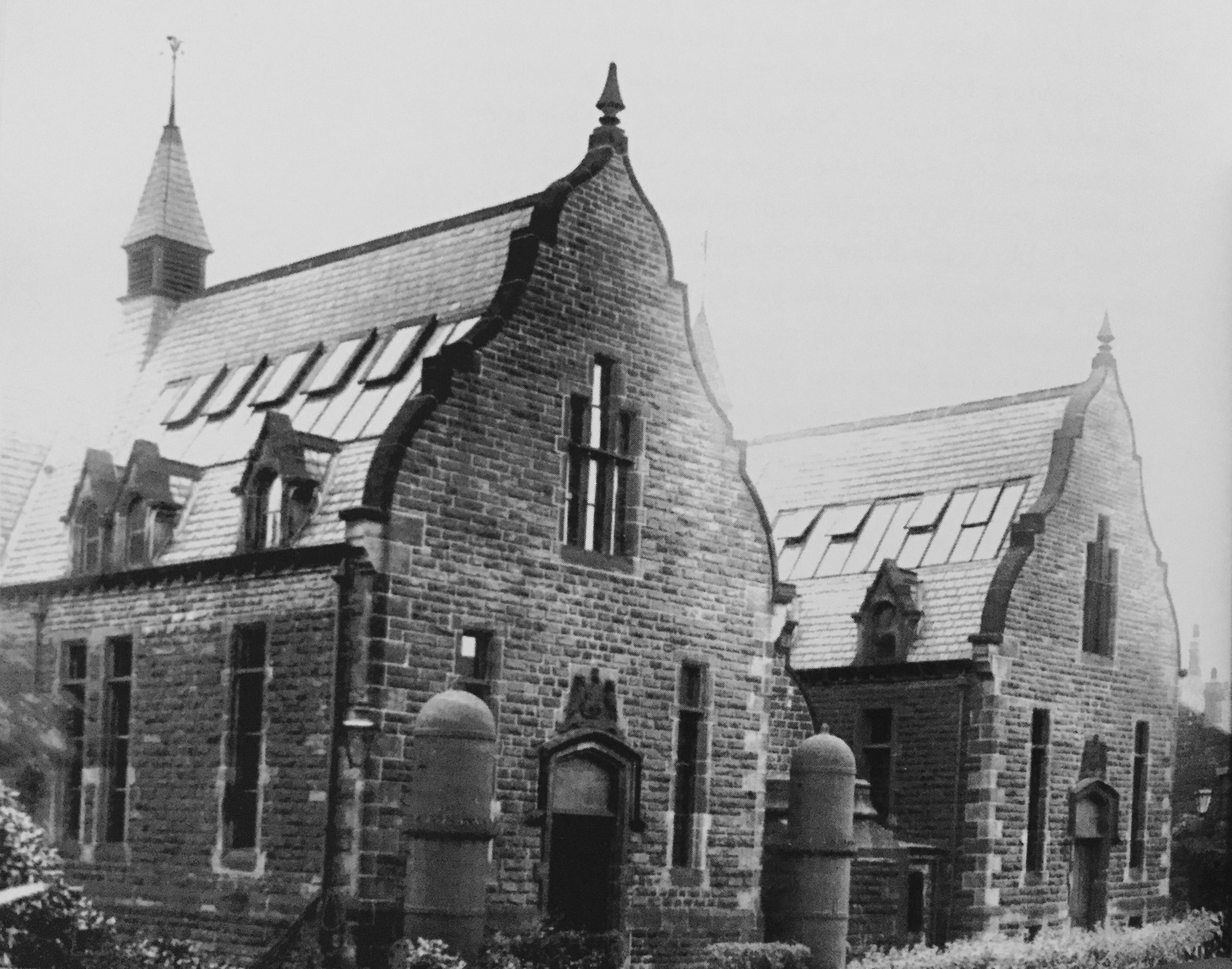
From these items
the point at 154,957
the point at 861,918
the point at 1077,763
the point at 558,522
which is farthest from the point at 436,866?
the point at 1077,763

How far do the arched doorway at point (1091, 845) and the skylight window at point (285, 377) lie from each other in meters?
12.6

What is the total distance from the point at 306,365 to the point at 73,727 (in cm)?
472

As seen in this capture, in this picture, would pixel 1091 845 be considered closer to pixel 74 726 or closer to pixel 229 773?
pixel 229 773

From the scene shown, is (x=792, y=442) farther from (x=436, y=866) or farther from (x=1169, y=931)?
(x=436, y=866)

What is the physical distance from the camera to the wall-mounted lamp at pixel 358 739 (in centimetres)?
1777

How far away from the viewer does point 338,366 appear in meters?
20.3

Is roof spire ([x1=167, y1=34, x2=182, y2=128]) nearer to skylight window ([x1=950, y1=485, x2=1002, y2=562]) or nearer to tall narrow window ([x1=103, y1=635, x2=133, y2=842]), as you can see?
tall narrow window ([x1=103, y1=635, x2=133, y2=842])

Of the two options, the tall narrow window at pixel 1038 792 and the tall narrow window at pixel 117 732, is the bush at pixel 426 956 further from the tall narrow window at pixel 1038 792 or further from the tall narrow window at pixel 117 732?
the tall narrow window at pixel 1038 792

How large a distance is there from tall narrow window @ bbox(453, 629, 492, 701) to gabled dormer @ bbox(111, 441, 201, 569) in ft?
9.80

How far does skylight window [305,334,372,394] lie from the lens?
65.9ft

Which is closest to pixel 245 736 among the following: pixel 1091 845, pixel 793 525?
pixel 793 525

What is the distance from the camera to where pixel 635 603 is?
20859 millimetres

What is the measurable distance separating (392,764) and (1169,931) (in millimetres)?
12816

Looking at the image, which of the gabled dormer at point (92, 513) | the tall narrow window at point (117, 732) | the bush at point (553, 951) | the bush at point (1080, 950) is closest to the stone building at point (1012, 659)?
the bush at point (1080, 950)
